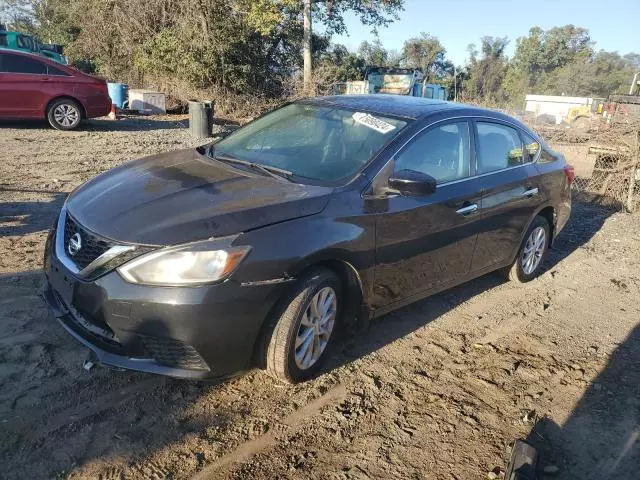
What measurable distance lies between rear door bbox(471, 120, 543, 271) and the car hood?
173 centimetres

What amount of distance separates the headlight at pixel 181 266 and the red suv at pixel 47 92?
10.3 meters

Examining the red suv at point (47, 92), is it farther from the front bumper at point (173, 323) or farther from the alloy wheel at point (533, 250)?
the alloy wheel at point (533, 250)

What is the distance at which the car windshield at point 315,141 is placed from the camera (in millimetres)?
3613

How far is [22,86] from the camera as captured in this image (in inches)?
435

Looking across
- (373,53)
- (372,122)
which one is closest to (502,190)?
(372,122)

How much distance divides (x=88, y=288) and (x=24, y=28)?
2175 inches

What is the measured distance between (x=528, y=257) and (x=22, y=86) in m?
10.6

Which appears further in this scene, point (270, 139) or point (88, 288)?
point (270, 139)

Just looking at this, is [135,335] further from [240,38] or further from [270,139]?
[240,38]

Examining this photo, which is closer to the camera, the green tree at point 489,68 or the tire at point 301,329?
the tire at point 301,329

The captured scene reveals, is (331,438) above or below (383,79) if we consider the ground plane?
below

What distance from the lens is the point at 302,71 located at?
22656 millimetres

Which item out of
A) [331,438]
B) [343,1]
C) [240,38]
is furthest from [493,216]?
[343,1]

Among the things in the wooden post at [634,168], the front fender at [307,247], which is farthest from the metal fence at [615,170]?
the front fender at [307,247]
